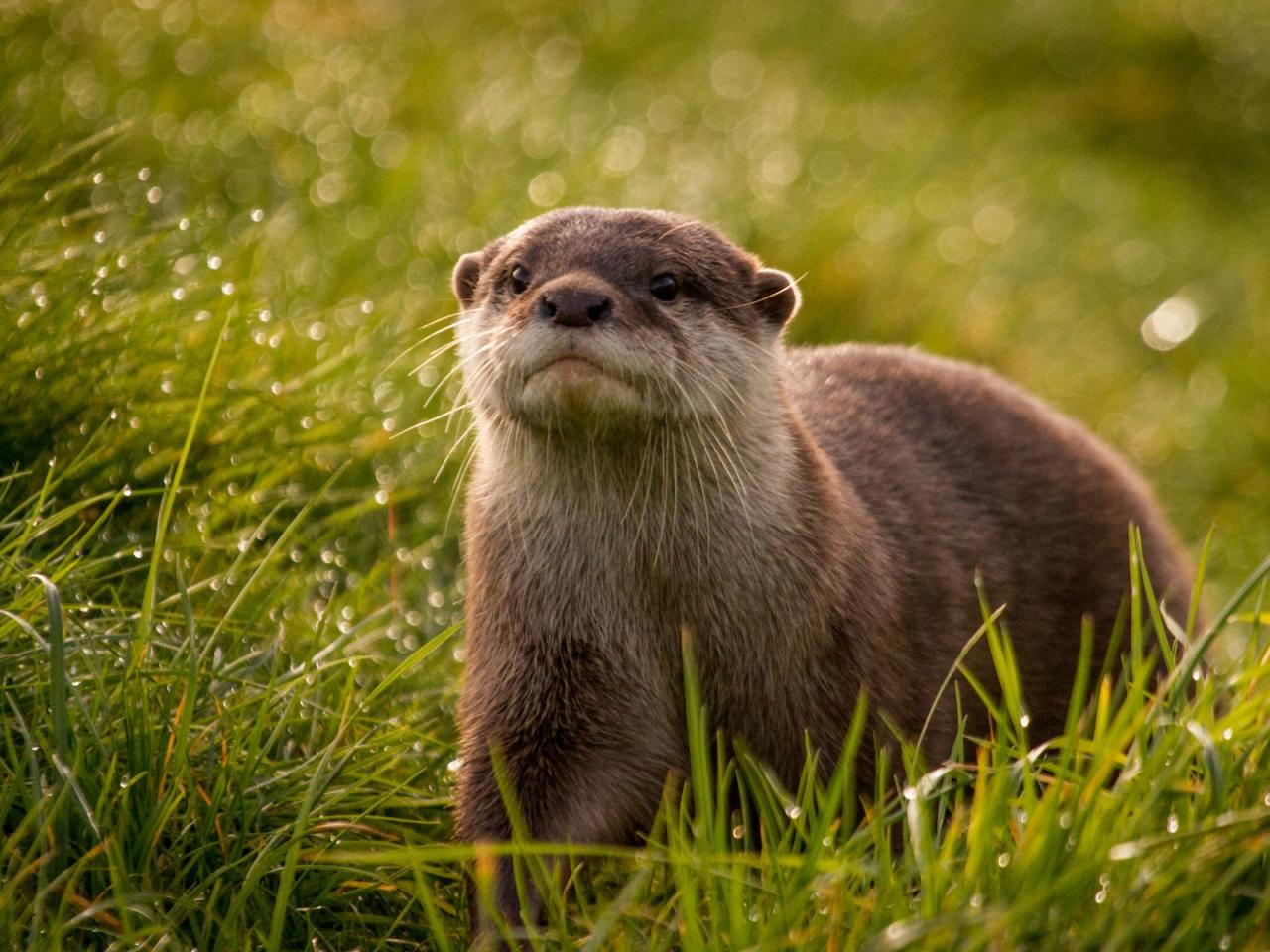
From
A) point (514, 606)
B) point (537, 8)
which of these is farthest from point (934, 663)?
point (537, 8)

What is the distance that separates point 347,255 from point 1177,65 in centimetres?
617

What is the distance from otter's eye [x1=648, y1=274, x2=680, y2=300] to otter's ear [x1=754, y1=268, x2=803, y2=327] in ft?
0.77

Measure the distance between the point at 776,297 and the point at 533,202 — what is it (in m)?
2.19

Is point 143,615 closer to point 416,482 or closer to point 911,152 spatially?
point 416,482

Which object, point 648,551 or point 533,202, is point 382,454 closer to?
point 648,551

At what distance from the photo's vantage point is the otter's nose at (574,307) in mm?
2467

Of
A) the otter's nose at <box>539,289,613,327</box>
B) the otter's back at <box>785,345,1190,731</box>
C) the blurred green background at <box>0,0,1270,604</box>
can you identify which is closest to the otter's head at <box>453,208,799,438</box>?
the otter's nose at <box>539,289,613,327</box>

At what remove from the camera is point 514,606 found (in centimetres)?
267

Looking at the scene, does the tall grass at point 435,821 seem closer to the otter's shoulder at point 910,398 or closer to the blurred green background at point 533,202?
the blurred green background at point 533,202

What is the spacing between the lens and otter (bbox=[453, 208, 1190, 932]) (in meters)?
2.54

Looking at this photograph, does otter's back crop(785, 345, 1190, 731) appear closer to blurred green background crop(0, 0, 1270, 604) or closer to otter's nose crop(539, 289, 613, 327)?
blurred green background crop(0, 0, 1270, 604)

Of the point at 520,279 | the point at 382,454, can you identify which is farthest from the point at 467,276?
the point at 382,454

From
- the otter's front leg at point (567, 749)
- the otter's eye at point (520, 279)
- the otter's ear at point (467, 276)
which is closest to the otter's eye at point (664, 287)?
the otter's eye at point (520, 279)

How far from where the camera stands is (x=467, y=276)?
313 cm
